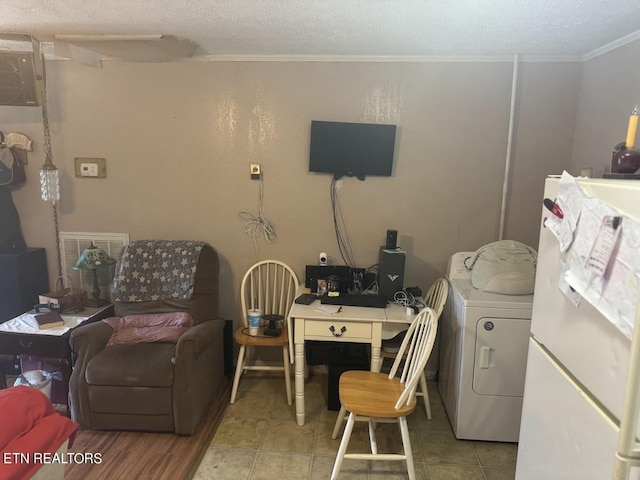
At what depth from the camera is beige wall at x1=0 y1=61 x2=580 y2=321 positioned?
2.88 meters

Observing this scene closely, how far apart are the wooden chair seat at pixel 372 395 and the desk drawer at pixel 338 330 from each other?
0.69 ft

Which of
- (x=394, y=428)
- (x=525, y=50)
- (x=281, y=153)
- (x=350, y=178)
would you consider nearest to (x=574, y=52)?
(x=525, y=50)

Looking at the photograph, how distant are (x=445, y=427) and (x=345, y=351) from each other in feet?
2.41

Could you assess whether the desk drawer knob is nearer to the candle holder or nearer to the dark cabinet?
the candle holder

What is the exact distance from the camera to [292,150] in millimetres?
3006

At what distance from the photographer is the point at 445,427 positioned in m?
2.62

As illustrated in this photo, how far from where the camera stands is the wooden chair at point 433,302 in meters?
2.61

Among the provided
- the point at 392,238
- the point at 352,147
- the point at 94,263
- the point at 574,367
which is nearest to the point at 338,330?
the point at 392,238

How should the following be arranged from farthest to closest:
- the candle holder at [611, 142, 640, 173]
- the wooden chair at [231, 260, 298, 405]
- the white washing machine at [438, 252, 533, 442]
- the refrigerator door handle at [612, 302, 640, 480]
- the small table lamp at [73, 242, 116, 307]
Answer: the wooden chair at [231, 260, 298, 405] → the small table lamp at [73, 242, 116, 307] → the white washing machine at [438, 252, 533, 442] → the candle holder at [611, 142, 640, 173] → the refrigerator door handle at [612, 302, 640, 480]

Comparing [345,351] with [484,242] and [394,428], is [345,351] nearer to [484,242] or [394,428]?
[394,428]

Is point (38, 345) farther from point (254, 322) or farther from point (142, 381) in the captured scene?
point (254, 322)

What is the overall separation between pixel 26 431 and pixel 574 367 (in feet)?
5.76

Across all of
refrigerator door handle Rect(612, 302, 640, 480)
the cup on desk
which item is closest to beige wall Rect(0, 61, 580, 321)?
the cup on desk

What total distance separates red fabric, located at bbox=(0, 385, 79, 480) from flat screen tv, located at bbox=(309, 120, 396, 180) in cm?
199
